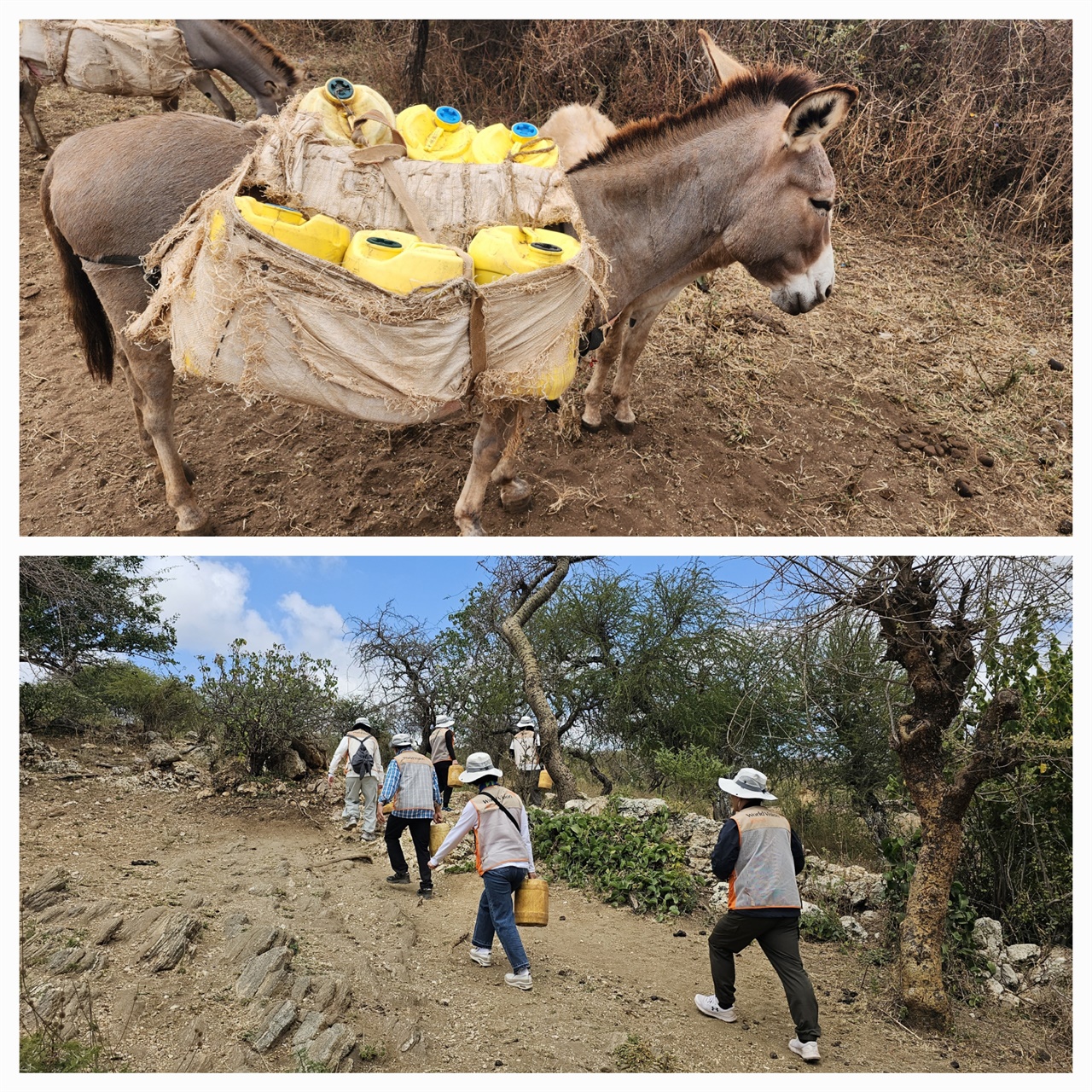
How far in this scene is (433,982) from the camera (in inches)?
152

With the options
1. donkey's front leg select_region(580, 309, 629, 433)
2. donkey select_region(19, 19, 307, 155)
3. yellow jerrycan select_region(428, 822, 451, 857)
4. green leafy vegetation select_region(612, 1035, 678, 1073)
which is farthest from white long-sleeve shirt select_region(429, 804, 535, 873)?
donkey select_region(19, 19, 307, 155)

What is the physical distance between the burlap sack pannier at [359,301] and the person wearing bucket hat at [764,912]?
224cm

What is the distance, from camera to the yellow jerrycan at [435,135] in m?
3.81

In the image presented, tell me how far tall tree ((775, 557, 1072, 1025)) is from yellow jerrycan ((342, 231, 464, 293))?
7.28ft

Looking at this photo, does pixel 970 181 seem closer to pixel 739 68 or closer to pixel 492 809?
pixel 739 68

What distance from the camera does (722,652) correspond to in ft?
27.5

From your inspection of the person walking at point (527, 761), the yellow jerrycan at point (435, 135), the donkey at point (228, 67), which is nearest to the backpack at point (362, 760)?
the person walking at point (527, 761)

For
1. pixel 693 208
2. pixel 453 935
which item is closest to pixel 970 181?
pixel 693 208

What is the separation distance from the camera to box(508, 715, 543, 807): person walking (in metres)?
7.69

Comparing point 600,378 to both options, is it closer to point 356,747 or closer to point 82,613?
point 356,747

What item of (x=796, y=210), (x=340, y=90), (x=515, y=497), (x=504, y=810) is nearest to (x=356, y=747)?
(x=504, y=810)

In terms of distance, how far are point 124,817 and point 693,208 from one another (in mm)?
5583

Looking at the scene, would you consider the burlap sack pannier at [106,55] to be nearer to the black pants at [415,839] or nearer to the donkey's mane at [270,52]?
the donkey's mane at [270,52]

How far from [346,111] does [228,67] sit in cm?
471
